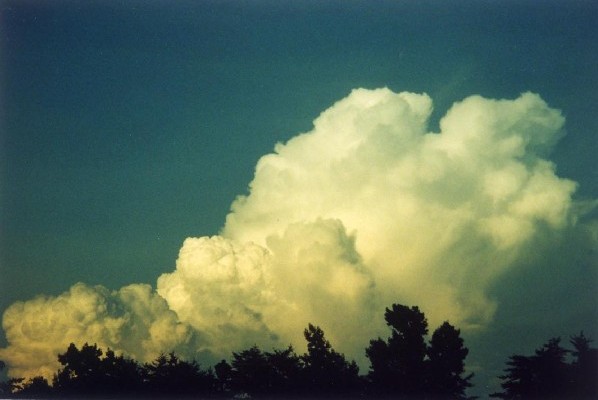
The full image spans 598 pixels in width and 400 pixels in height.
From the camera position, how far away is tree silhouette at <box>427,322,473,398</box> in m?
15.9

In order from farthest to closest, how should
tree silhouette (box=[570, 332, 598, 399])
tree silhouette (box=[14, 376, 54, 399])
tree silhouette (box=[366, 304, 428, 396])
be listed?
tree silhouette (box=[14, 376, 54, 399])
tree silhouette (box=[366, 304, 428, 396])
tree silhouette (box=[570, 332, 598, 399])

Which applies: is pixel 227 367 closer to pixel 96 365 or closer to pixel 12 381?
pixel 96 365

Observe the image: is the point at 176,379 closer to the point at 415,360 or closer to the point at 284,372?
the point at 284,372

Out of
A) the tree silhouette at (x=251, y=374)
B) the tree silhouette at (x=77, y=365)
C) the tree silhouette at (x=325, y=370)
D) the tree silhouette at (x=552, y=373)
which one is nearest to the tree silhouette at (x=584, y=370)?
the tree silhouette at (x=552, y=373)

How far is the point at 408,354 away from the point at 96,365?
15174 mm

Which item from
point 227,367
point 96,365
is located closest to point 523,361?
point 227,367

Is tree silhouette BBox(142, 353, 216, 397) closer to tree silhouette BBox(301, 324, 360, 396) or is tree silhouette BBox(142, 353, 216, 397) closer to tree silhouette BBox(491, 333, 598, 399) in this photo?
tree silhouette BBox(301, 324, 360, 396)

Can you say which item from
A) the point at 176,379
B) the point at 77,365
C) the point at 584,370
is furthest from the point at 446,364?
the point at 77,365

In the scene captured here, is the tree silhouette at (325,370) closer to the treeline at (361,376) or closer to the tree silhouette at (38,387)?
the treeline at (361,376)

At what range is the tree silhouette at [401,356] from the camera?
634 inches

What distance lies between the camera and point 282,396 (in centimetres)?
1762

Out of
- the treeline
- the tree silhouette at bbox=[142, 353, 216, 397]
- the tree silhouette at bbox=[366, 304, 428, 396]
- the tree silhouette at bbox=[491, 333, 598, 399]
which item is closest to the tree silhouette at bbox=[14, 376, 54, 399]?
the treeline

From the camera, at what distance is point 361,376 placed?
17359 mm

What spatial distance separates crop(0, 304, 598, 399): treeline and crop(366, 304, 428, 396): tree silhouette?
4 centimetres
